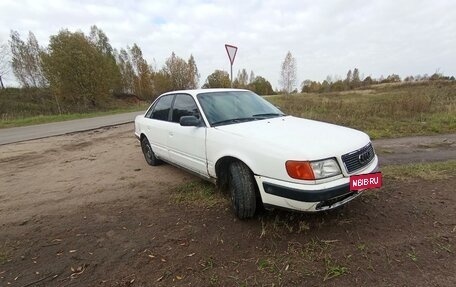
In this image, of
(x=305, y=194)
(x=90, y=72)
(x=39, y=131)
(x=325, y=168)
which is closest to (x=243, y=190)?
(x=305, y=194)

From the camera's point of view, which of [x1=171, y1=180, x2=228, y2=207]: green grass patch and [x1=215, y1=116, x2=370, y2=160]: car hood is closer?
[x1=215, y1=116, x2=370, y2=160]: car hood

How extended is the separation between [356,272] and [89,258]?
8.15ft

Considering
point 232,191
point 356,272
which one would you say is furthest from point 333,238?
point 232,191

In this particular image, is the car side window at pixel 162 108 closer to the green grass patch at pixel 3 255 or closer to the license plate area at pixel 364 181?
the green grass patch at pixel 3 255

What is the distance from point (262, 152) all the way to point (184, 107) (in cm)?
193

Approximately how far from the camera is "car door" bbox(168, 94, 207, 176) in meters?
3.80

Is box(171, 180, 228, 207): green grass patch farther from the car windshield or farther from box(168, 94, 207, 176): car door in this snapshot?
the car windshield

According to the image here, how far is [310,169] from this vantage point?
262 centimetres

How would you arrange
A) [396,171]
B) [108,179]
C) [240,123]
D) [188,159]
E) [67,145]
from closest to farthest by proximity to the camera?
[240,123], [188,159], [396,171], [108,179], [67,145]

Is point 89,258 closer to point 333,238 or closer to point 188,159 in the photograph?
point 188,159

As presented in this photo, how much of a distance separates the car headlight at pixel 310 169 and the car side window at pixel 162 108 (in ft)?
9.12

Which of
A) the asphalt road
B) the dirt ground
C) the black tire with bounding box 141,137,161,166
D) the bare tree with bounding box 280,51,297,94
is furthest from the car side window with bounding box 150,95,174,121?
the bare tree with bounding box 280,51,297,94

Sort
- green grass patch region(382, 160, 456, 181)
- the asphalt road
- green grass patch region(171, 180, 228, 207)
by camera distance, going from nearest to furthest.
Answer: green grass patch region(171, 180, 228, 207)
green grass patch region(382, 160, 456, 181)
the asphalt road

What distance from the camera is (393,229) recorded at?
9.75 feet
